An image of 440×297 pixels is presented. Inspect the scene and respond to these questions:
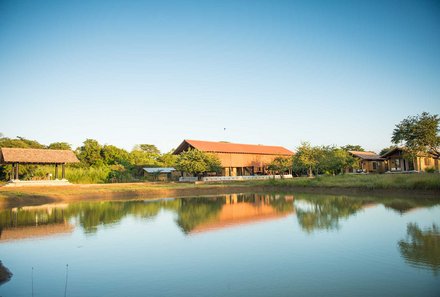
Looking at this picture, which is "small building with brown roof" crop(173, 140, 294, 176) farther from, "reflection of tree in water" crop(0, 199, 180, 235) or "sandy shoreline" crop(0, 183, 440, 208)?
"reflection of tree in water" crop(0, 199, 180, 235)

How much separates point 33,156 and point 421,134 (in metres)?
34.6

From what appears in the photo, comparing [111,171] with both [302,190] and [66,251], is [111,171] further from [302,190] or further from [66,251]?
[66,251]

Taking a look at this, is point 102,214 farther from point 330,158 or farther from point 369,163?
point 369,163

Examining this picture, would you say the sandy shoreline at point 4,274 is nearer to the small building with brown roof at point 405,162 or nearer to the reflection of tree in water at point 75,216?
the reflection of tree in water at point 75,216

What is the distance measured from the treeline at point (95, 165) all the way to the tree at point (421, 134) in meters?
25.4

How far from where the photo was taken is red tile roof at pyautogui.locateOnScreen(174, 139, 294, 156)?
144 ft

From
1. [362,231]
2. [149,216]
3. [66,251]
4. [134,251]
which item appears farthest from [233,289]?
[149,216]

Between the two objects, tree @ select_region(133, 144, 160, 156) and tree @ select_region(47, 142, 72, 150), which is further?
tree @ select_region(133, 144, 160, 156)

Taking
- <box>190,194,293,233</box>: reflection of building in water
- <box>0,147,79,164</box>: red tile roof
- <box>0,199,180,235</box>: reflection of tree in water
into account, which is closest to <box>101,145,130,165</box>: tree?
<box>0,147,79,164</box>: red tile roof

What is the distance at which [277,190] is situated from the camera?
104 feet

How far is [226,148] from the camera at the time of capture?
46406mm

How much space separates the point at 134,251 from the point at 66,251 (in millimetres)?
2270

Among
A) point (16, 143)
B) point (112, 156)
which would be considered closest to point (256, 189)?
point (112, 156)

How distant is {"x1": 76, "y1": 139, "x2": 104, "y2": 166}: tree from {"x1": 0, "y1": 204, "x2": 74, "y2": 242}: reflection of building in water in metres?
29.7
